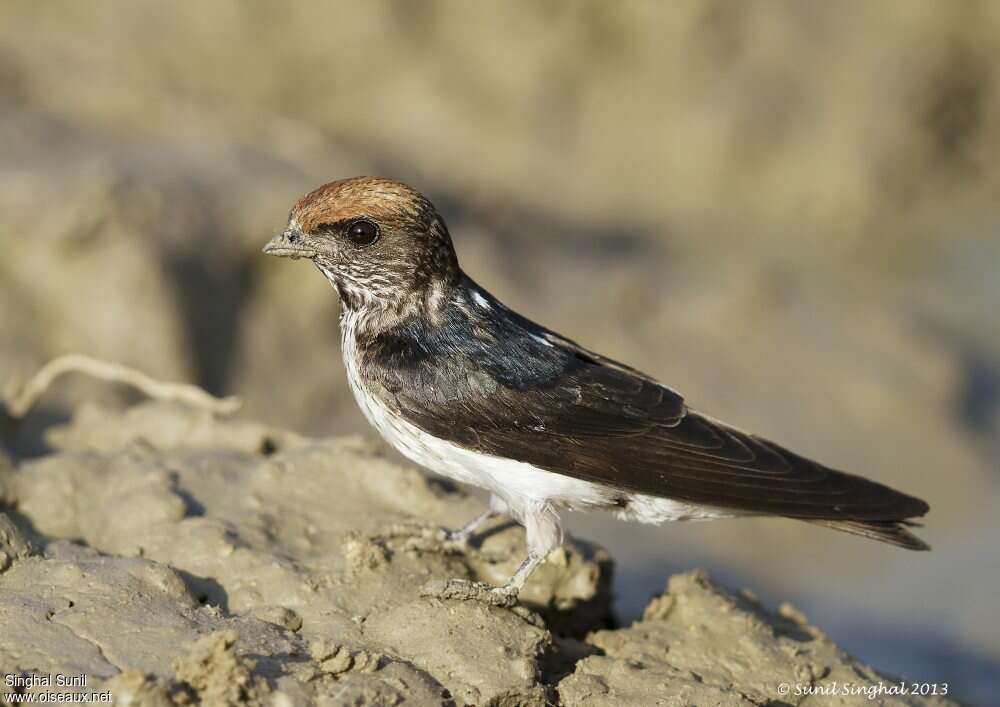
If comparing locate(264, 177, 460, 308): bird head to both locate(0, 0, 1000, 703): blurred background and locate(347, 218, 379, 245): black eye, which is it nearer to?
locate(347, 218, 379, 245): black eye

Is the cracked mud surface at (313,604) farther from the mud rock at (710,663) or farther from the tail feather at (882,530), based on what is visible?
the tail feather at (882,530)

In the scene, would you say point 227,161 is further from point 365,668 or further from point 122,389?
point 365,668

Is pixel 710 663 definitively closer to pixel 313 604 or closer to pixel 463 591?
pixel 463 591

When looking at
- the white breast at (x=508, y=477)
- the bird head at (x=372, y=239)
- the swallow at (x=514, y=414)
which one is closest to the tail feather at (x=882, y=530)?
the swallow at (x=514, y=414)

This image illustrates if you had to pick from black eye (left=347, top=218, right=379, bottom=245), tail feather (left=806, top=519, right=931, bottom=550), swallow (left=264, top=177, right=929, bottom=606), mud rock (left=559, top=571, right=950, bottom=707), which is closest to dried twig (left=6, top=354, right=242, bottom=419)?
swallow (left=264, top=177, right=929, bottom=606)

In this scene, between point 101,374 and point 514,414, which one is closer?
point 514,414

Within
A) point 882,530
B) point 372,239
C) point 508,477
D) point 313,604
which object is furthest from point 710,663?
point 372,239

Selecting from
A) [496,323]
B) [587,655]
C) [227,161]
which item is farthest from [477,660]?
[227,161]

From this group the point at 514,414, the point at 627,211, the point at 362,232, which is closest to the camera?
the point at 514,414
